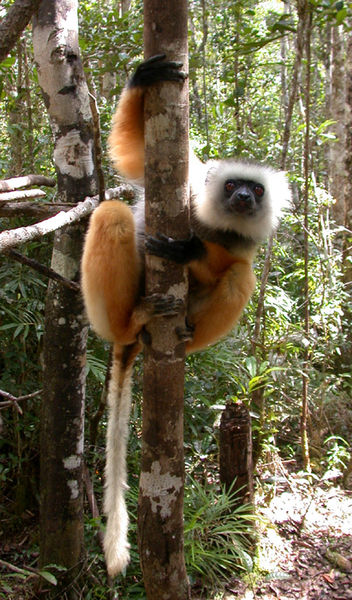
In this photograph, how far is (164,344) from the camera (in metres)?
2.29

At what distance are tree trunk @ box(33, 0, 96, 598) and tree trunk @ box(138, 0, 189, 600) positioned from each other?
1.25 m

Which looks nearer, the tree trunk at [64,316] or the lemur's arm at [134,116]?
the lemur's arm at [134,116]

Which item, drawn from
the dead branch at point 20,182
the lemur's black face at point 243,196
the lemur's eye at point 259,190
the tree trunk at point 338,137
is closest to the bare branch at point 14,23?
the dead branch at point 20,182

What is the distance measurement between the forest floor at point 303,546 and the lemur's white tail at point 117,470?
5.26ft

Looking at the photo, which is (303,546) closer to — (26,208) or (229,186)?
(229,186)

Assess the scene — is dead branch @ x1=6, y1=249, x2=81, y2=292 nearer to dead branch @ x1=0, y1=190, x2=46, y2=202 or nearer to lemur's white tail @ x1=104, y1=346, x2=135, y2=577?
dead branch @ x1=0, y1=190, x2=46, y2=202

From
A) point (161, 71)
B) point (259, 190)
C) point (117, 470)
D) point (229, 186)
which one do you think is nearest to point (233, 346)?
point (259, 190)

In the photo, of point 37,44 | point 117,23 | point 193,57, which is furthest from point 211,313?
point 193,57

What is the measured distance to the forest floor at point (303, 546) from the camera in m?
3.91

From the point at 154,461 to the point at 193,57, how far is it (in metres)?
6.78

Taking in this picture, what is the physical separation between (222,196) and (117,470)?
5.78ft

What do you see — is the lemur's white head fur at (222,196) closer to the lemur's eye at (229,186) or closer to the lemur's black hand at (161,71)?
the lemur's eye at (229,186)

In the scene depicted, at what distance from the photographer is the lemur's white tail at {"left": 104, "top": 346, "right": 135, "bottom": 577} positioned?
2.57 meters

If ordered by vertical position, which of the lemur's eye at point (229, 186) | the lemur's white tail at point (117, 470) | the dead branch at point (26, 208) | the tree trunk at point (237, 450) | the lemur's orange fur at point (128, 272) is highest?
the lemur's eye at point (229, 186)
